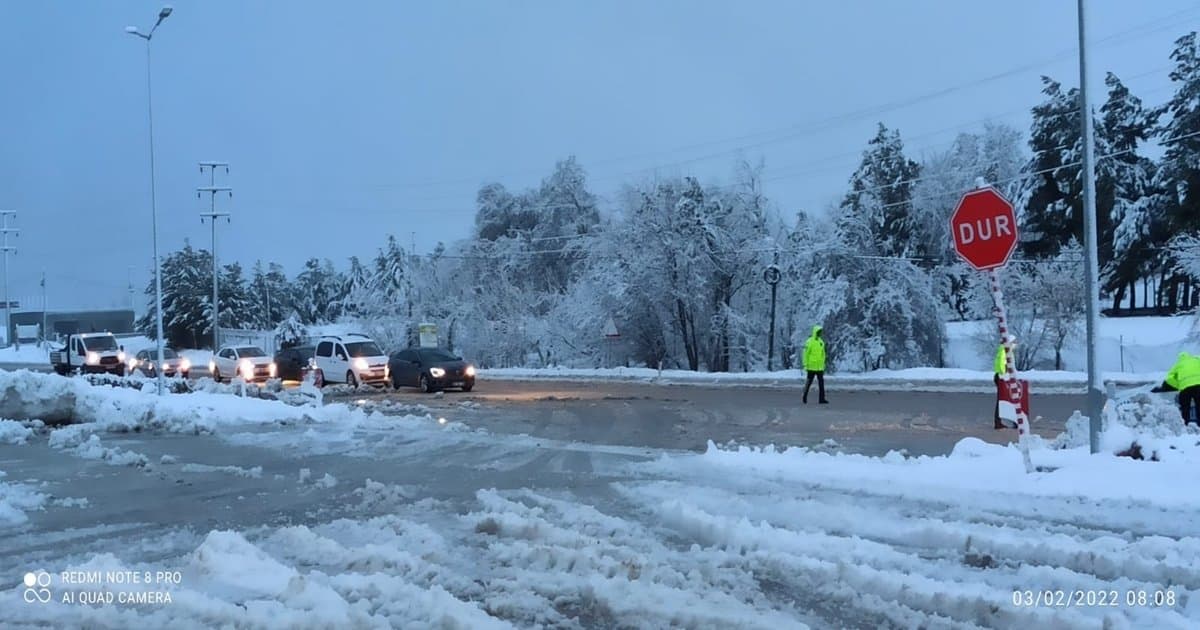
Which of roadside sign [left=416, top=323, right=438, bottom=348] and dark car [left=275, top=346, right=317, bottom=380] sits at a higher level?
roadside sign [left=416, top=323, right=438, bottom=348]

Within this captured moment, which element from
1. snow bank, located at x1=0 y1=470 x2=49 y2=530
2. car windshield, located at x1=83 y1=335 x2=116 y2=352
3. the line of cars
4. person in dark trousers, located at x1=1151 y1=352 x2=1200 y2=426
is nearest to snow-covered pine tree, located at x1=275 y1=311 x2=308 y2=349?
car windshield, located at x1=83 y1=335 x2=116 y2=352

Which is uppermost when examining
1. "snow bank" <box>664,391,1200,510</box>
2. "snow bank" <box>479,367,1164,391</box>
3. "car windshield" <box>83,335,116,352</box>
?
"car windshield" <box>83,335,116,352</box>

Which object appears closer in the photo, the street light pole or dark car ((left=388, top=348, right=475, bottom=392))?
dark car ((left=388, top=348, right=475, bottom=392))

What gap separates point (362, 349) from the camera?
111ft

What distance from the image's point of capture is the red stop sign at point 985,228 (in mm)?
9648

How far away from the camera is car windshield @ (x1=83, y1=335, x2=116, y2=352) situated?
4244 centimetres

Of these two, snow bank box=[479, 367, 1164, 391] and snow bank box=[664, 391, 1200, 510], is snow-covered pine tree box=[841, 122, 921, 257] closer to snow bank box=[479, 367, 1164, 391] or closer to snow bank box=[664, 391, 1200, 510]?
snow bank box=[479, 367, 1164, 391]

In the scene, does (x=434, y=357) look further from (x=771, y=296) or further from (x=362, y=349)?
(x=771, y=296)

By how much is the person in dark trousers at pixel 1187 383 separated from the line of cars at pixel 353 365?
70.1 ft

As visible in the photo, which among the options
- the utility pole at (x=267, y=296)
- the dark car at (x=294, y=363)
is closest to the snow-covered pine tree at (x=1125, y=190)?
the dark car at (x=294, y=363)

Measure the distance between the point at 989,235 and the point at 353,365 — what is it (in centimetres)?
Answer: 2647

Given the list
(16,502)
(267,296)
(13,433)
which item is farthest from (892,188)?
(267,296)

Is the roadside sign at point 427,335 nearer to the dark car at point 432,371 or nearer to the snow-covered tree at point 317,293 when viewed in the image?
the dark car at point 432,371
